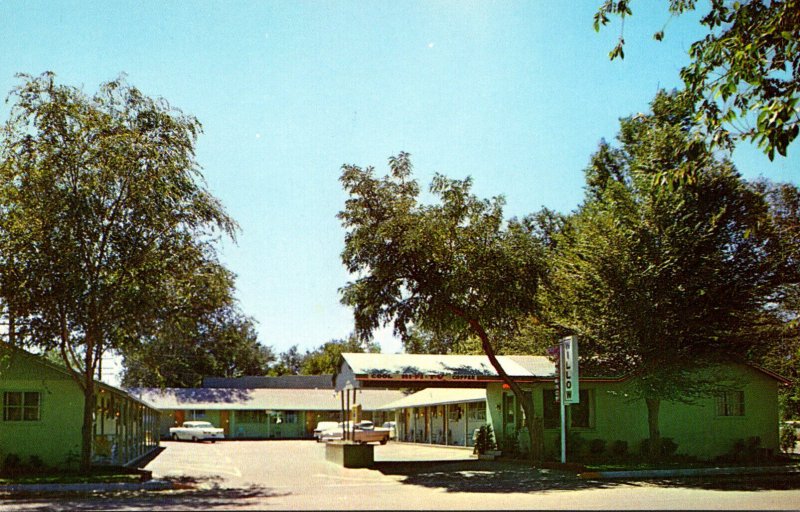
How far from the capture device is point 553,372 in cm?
3075

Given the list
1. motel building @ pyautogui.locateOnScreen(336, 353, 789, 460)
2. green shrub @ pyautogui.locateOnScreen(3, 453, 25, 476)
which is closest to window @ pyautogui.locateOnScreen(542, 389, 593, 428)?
motel building @ pyautogui.locateOnScreen(336, 353, 789, 460)

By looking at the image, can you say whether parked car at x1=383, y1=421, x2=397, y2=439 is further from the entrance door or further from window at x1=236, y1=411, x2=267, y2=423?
the entrance door

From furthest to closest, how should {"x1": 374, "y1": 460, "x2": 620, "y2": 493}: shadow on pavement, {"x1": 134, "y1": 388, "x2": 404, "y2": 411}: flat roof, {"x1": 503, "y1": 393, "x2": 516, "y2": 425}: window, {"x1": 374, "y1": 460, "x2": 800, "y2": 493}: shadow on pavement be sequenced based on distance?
{"x1": 134, "y1": 388, "x2": 404, "y2": 411}: flat roof
{"x1": 503, "y1": 393, "x2": 516, "y2": 425}: window
{"x1": 374, "y1": 460, "x2": 620, "y2": 493}: shadow on pavement
{"x1": 374, "y1": 460, "x2": 800, "y2": 493}: shadow on pavement

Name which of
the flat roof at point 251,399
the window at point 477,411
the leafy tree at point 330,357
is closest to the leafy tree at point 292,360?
the leafy tree at point 330,357

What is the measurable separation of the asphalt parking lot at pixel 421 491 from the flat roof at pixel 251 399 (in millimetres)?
31662

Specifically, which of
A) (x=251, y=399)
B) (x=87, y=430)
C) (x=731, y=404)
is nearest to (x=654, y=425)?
(x=731, y=404)

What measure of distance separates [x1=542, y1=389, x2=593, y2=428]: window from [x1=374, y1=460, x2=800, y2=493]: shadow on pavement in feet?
15.1

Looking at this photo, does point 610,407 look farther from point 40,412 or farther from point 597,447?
point 40,412

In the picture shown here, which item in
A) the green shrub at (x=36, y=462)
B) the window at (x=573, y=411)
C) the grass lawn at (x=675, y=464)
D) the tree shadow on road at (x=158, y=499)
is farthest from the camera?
the window at (x=573, y=411)

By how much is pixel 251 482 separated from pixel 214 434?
33517 mm

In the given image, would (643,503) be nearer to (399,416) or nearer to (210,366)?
(399,416)

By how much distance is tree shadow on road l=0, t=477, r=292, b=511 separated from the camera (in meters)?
16.1

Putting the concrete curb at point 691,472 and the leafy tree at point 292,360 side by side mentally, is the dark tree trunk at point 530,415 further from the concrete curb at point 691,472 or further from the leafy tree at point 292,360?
the leafy tree at point 292,360

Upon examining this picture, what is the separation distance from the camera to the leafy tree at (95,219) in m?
20.5
